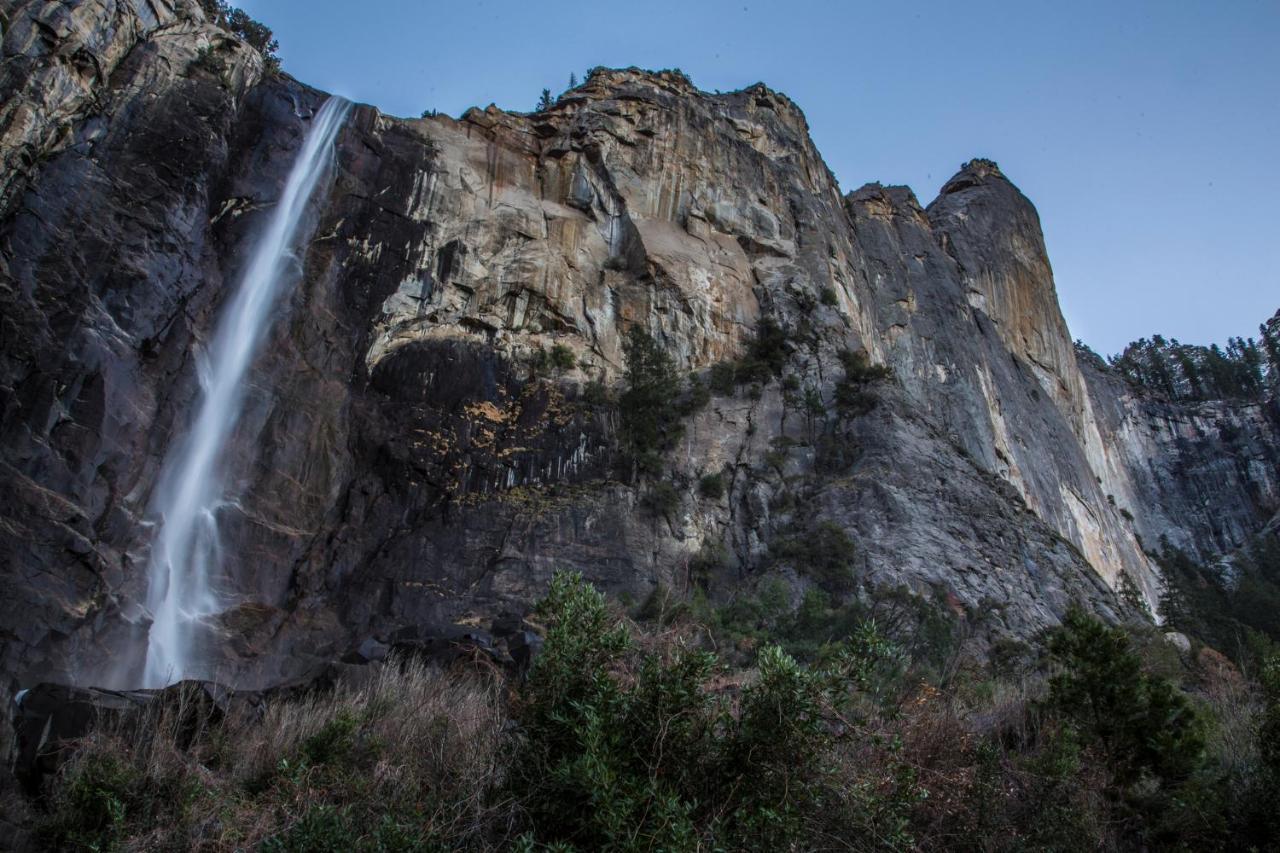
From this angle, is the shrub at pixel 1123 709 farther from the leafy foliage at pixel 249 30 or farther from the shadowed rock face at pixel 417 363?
the leafy foliage at pixel 249 30

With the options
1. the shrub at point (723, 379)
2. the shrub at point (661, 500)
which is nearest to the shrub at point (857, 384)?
the shrub at point (723, 379)

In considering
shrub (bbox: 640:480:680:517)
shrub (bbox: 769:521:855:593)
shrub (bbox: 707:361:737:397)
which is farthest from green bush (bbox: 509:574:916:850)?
shrub (bbox: 707:361:737:397)

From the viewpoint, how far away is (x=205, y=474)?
22375mm

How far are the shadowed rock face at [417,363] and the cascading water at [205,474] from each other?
516 millimetres

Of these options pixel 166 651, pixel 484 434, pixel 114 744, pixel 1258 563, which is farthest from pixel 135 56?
pixel 1258 563

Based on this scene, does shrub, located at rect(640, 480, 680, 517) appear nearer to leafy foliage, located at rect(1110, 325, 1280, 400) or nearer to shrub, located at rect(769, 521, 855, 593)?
shrub, located at rect(769, 521, 855, 593)

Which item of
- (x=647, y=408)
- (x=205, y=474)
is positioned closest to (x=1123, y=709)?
(x=647, y=408)

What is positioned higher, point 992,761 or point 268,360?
point 268,360

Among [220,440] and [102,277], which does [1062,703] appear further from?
[102,277]

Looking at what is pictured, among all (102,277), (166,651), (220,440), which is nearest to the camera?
(166,651)

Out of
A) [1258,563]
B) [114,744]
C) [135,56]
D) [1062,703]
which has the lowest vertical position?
[114,744]

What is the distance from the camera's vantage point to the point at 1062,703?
10.6 m

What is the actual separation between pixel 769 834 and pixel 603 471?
68.6 feet

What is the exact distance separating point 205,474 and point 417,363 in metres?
7.62
